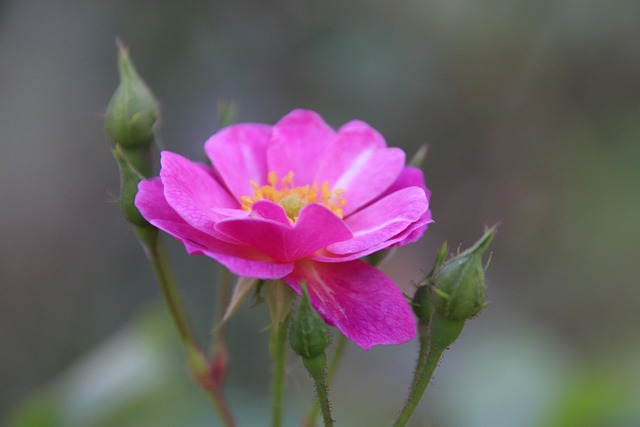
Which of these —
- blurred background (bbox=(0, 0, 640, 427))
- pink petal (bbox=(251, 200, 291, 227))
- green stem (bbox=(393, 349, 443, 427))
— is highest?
pink petal (bbox=(251, 200, 291, 227))

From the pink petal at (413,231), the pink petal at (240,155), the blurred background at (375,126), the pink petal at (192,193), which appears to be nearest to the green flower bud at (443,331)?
the pink petal at (413,231)

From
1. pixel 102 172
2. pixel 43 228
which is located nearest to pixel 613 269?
pixel 102 172

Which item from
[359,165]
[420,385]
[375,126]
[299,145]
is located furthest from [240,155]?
[375,126]

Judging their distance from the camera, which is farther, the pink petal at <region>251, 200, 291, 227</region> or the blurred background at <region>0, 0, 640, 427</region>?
the blurred background at <region>0, 0, 640, 427</region>

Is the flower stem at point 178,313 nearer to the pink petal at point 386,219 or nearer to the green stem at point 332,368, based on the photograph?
the green stem at point 332,368

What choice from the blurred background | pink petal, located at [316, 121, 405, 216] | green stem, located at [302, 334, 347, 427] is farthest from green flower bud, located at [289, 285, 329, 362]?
the blurred background

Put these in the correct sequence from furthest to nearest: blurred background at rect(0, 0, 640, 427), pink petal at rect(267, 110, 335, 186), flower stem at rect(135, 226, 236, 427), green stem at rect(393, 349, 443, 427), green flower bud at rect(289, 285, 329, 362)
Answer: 1. blurred background at rect(0, 0, 640, 427)
2. pink petal at rect(267, 110, 335, 186)
3. flower stem at rect(135, 226, 236, 427)
4. green stem at rect(393, 349, 443, 427)
5. green flower bud at rect(289, 285, 329, 362)

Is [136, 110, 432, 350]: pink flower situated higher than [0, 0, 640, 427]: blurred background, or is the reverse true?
[136, 110, 432, 350]: pink flower

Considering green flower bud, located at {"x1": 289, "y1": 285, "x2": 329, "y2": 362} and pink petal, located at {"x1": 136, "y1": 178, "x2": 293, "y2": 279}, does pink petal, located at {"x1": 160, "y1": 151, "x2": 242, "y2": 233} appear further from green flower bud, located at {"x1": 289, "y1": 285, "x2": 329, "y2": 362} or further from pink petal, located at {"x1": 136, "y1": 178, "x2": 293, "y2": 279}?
green flower bud, located at {"x1": 289, "y1": 285, "x2": 329, "y2": 362}
